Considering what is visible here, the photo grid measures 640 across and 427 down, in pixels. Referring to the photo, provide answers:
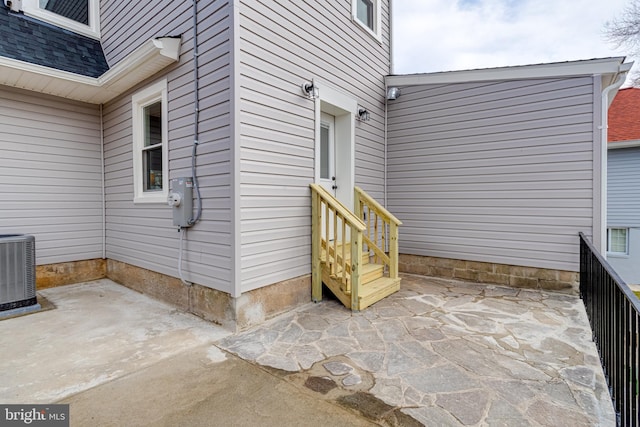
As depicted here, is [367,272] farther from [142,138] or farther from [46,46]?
[46,46]

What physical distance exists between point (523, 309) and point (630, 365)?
233cm

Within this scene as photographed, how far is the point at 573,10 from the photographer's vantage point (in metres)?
8.65

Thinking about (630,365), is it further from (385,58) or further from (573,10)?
(573,10)

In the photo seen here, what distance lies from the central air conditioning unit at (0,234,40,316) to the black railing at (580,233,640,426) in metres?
5.33

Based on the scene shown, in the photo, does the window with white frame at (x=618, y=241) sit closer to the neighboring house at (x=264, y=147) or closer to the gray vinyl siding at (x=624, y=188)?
the gray vinyl siding at (x=624, y=188)

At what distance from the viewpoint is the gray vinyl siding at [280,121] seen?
10.7ft

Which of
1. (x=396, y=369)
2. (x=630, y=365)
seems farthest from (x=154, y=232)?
(x=630, y=365)

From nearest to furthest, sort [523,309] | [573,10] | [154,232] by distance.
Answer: [523,309], [154,232], [573,10]

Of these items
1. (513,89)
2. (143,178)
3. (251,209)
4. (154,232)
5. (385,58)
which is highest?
(385,58)

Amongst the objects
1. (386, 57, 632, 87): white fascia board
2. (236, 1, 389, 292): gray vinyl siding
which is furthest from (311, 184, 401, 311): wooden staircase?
(386, 57, 632, 87): white fascia board

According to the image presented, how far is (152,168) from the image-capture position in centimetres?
439

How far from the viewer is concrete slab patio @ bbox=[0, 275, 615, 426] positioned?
195cm

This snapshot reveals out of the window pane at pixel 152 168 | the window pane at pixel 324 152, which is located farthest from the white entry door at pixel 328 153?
the window pane at pixel 152 168

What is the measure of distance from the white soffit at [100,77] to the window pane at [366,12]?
331 cm
